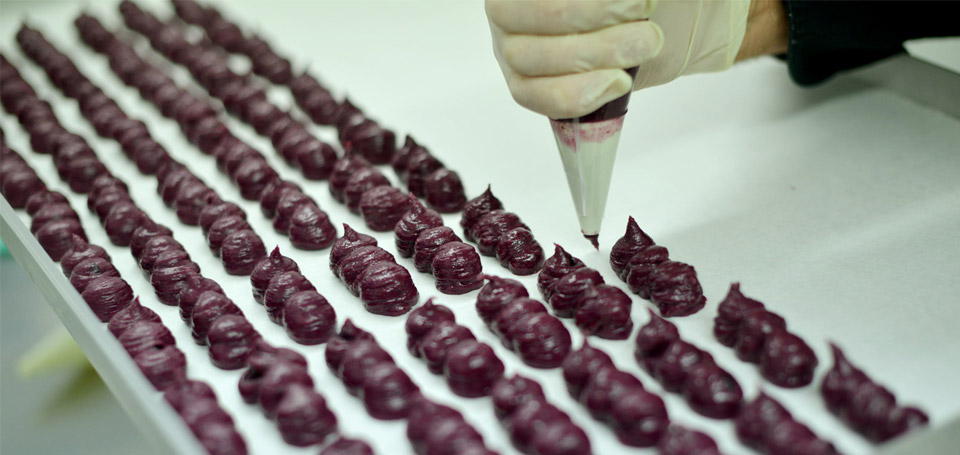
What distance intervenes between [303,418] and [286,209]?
1154 mm

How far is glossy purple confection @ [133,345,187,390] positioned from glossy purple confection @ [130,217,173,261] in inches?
26.1

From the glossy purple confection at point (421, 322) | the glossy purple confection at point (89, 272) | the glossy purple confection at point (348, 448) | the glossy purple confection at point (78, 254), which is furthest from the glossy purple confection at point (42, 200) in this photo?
the glossy purple confection at point (348, 448)

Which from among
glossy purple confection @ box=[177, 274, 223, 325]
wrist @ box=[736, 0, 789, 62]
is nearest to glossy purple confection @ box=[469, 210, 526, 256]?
glossy purple confection @ box=[177, 274, 223, 325]

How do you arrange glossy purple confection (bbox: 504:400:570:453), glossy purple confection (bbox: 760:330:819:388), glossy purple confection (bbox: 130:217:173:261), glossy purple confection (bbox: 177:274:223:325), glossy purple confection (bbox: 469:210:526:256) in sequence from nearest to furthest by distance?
glossy purple confection (bbox: 504:400:570:453)
glossy purple confection (bbox: 760:330:819:388)
glossy purple confection (bbox: 177:274:223:325)
glossy purple confection (bbox: 469:210:526:256)
glossy purple confection (bbox: 130:217:173:261)

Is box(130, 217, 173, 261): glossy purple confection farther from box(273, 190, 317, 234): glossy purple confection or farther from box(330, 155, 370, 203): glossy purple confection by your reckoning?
box(330, 155, 370, 203): glossy purple confection

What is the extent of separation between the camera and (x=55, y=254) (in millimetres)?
3131

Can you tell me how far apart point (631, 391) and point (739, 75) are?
2.26 m

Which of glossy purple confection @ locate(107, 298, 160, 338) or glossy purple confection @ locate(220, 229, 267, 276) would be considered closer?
glossy purple confection @ locate(107, 298, 160, 338)

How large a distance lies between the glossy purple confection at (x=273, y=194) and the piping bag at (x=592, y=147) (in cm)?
110

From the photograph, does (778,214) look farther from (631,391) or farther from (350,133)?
(350,133)

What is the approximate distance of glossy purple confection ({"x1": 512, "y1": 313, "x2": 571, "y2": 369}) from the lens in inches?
94.3

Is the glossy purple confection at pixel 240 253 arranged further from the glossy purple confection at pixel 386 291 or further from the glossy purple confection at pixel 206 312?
the glossy purple confection at pixel 386 291

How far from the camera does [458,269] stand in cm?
274

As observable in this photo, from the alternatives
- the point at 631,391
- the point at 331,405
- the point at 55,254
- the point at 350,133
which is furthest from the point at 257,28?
the point at 631,391
